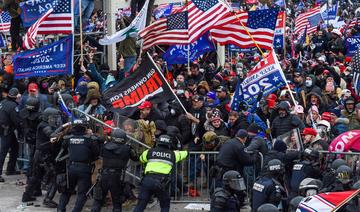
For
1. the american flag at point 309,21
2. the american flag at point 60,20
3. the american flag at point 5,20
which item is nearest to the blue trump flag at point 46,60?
the american flag at point 60,20

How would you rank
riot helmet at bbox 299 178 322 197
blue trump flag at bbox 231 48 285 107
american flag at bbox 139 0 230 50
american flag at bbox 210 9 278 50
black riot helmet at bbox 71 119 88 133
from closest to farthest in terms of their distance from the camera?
riot helmet at bbox 299 178 322 197 → black riot helmet at bbox 71 119 88 133 → blue trump flag at bbox 231 48 285 107 → american flag at bbox 139 0 230 50 → american flag at bbox 210 9 278 50

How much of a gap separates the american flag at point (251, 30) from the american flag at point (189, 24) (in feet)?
1.29

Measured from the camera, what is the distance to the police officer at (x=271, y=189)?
11070 mm

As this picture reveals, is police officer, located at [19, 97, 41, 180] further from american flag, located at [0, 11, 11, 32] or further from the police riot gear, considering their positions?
american flag, located at [0, 11, 11, 32]

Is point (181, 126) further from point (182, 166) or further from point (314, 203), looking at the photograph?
point (314, 203)

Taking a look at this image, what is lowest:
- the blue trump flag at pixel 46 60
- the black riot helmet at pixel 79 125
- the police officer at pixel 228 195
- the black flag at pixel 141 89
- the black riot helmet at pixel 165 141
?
the police officer at pixel 228 195

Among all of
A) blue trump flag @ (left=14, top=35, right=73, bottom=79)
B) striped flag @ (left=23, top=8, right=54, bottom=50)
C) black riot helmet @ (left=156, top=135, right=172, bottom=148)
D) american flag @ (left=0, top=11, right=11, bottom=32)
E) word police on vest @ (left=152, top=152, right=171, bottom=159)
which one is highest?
american flag @ (left=0, top=11, right=11, bottom=32)

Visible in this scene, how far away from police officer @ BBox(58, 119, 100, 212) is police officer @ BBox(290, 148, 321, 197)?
313 centimetres

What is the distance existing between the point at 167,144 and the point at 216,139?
1588mm

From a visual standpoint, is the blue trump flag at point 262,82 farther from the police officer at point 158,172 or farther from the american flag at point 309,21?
the american flag at point 309,21

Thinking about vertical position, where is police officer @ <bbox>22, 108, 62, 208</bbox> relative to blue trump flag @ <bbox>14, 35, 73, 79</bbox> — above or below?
below

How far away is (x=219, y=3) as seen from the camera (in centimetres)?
1708

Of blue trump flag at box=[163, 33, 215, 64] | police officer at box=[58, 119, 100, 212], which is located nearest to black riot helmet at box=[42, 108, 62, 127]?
police officer at box=[58, 119, 100, 212]

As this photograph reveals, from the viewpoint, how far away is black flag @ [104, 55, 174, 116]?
1438cm
